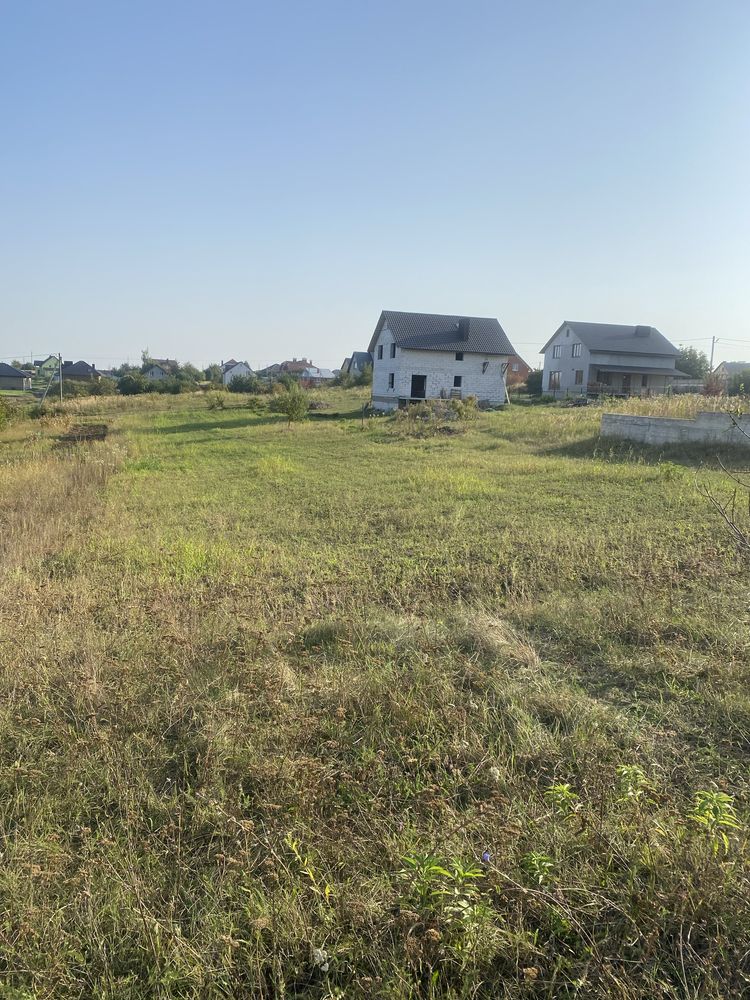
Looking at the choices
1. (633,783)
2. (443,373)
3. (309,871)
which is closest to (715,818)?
(633,783)

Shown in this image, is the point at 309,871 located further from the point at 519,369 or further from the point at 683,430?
the point at 519,369

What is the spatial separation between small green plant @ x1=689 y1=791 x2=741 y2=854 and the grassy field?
15 millimetres

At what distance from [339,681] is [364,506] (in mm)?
5845

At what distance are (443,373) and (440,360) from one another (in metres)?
0.77

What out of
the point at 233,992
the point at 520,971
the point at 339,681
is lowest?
the point at 233,992

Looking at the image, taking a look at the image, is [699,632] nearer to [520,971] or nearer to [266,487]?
[520,971]

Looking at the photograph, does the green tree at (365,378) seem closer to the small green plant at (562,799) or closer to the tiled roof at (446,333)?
the tiled roof at (446,333)

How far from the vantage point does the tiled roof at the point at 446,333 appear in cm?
3419

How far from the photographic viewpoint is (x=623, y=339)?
A: 42625 millimetres

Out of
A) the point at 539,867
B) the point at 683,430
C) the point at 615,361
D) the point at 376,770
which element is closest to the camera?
the point at 539,867

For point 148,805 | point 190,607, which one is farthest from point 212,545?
point 148,805

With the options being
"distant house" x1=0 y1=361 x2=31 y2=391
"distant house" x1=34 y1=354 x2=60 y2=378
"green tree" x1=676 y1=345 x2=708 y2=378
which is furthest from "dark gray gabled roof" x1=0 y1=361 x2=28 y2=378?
"green tree" x1=676 y1=345 x2=708 y2=378

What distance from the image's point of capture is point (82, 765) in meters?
3.01

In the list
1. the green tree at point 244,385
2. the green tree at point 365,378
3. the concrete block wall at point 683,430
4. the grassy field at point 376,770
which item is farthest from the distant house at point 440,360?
the grassy field at point 376,770
